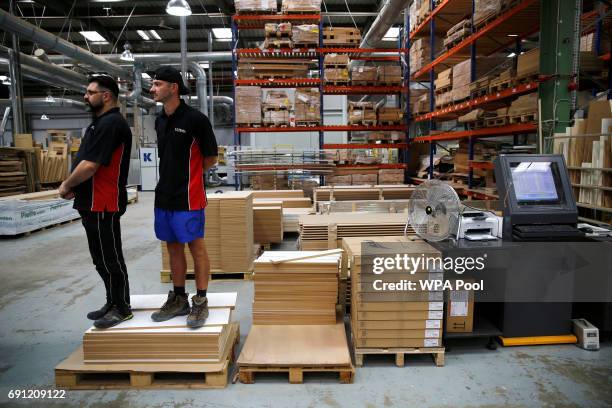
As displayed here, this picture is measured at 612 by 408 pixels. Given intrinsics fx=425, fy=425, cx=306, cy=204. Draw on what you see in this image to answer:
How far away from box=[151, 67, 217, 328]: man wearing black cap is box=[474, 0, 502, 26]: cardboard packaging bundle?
6042 millimetres

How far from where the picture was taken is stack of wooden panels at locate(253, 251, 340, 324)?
365 cm

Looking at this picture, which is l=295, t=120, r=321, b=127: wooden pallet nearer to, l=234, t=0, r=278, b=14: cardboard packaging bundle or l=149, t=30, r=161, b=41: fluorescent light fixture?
l=234, t=0, r=278, b=14: cardboard packaging bundle

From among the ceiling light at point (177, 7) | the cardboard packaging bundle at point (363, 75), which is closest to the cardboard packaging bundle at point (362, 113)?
the cardboard packaging bundle at point (363, 75)

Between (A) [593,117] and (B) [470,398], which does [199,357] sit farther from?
(A) [593,117]

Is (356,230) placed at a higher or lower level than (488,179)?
lower

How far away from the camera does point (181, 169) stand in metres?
3.13

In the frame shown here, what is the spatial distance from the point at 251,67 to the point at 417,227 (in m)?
8.00

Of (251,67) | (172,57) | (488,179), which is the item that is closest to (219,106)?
(172,57)

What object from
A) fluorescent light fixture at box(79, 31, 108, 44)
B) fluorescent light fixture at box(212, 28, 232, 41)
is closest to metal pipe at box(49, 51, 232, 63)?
fluorescent light fixture at box(79, 31, 108, 44)

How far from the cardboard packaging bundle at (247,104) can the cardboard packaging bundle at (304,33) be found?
1.60m

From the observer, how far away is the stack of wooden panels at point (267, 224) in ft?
22.8

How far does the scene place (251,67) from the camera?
10.6m

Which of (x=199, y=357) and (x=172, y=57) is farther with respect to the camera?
(x=172, y=57)

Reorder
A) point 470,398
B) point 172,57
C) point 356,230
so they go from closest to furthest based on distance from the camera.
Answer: point 470,398, point 356,230, point 172,57
